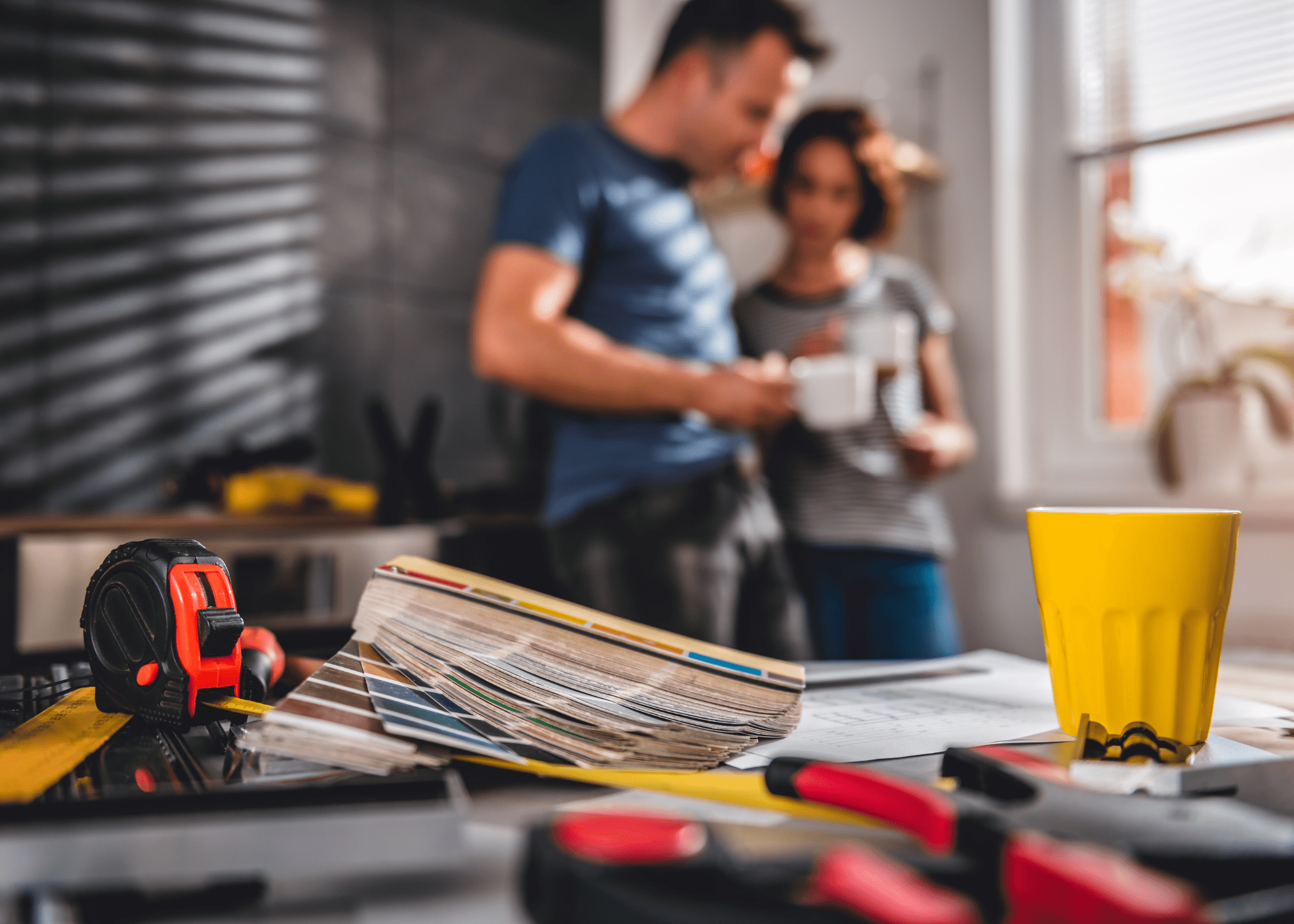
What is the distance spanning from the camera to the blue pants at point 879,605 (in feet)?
4.78

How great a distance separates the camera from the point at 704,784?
0.33 meters

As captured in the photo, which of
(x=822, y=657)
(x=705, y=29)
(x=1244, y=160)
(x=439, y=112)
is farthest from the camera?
(x=439, y=112)

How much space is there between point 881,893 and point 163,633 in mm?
343

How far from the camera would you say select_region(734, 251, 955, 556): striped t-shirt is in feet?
4.82

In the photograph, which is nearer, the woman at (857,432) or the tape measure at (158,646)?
the tape measure at (158,646)

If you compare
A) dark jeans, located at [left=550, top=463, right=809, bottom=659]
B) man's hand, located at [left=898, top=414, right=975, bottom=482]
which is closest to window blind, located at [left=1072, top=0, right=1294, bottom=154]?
man's hand, located at [left=898, top=414, right=975, bottom=482]

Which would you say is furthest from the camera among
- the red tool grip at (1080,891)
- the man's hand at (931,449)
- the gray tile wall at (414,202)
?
the gray tile wall at (414,202)

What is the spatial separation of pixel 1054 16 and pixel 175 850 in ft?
7.41

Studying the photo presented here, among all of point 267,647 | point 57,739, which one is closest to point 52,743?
point 57,739

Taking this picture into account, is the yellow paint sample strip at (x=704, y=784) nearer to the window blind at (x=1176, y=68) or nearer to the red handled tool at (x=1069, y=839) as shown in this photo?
the red handled tool at (x=1069, y=839)

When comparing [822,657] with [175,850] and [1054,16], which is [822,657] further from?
[1054,16]

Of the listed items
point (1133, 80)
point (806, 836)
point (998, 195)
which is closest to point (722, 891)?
point (806, 836)

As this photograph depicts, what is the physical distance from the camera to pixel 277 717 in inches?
12.0

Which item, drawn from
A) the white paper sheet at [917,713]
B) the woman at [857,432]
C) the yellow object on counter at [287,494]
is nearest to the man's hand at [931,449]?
the woman at [857,432]
